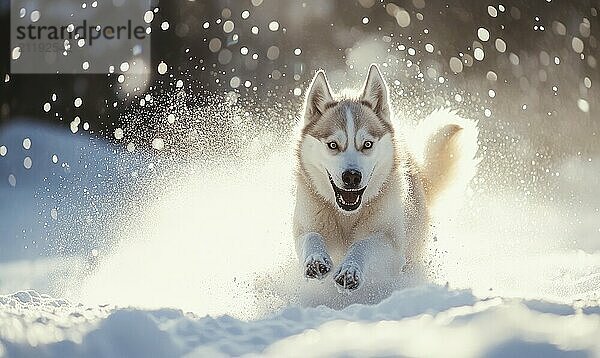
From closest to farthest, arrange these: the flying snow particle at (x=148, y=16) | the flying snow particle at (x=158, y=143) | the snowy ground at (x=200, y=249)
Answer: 1. the snowy ground at (x=200, y=249)
2. the flying snow particle at (x=148, y=16)
3. the flying snow particle at (x=158, y=143)

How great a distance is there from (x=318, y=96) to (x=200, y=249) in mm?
371

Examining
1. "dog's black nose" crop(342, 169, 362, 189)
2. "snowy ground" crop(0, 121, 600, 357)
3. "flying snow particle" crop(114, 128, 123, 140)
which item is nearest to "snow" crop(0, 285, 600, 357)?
"snowy ground" crop(0, 121, 600, 357)

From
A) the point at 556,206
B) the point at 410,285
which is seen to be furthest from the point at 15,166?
the point at 556,206

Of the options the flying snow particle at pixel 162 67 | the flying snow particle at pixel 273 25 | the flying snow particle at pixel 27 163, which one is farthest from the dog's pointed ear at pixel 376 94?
the flying snow particle at pixel 27 163

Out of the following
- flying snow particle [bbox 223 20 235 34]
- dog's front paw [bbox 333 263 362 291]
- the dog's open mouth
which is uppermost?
flying snow particle [bbox 223 20 235 34]

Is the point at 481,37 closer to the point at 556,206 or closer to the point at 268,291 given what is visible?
the point at 556,206

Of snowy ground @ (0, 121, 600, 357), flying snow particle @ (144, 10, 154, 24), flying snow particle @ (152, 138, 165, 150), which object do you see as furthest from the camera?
flying snow particle @ (152, 138, 165, 150)

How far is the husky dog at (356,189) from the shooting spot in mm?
1166

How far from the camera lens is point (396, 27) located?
1376mm

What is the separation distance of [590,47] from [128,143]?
2.83ft

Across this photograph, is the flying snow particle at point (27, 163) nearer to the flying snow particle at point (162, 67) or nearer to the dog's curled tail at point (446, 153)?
the flying snow particle at point (162, 67)

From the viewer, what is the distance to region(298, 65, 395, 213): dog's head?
1.18m

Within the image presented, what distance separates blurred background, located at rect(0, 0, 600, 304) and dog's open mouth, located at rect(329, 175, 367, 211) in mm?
231

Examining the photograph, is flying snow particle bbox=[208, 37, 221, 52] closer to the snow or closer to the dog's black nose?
the dog's black nose
